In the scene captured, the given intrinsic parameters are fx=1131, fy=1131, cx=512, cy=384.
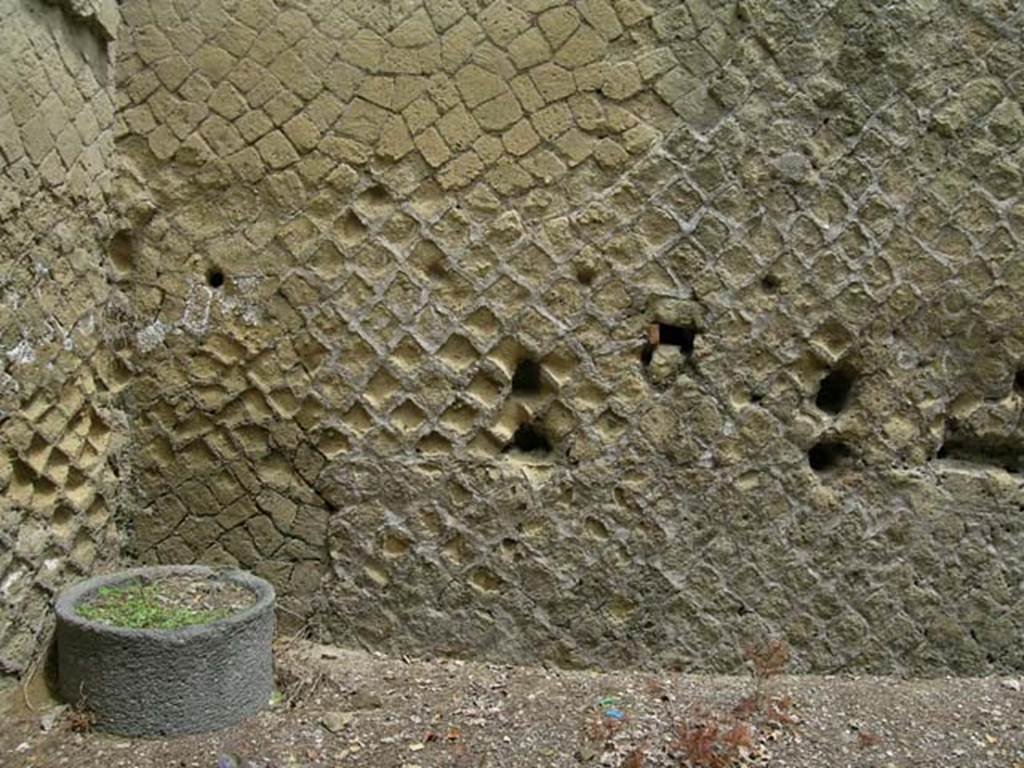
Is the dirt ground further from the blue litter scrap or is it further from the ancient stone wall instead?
the ancient stone wall

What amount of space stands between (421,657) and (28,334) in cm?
158

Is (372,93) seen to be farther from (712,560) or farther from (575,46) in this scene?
(712,560)

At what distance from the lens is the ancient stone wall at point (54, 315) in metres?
3.15

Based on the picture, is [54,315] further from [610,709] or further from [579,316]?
[610,709]

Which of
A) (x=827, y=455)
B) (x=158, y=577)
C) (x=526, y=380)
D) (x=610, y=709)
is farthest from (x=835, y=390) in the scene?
(x=158, y=577)

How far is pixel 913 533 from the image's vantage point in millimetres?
3660

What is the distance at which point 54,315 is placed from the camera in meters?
3.37

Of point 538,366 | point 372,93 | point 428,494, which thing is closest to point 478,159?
point 372,93

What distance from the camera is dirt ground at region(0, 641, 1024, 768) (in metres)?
3.11

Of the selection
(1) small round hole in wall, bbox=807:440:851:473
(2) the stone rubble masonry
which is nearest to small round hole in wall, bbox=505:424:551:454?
(2) the stone rubble masonry

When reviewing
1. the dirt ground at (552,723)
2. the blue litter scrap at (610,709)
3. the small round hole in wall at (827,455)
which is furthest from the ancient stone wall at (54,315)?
the small round hole in wall at (827,455)

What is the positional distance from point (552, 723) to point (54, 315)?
6.28 ft

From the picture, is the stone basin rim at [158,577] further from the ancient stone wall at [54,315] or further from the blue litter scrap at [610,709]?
the blue litter scrap at [610,709]

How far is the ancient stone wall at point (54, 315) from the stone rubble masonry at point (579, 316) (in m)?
0.03
